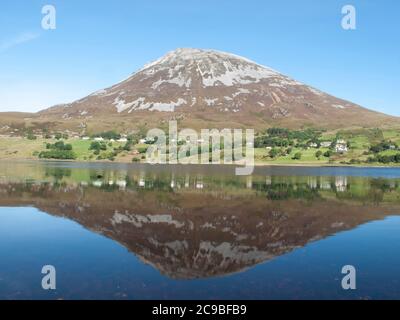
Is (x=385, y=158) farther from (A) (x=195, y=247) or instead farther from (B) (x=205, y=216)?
(A) (x=195, y=247)

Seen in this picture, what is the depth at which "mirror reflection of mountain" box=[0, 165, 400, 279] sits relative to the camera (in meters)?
21.0

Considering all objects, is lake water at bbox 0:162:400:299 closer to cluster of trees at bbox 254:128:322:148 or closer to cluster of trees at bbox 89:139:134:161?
cluster of trees at bbox 89:139:134:161

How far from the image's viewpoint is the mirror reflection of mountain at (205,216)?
20984 mm

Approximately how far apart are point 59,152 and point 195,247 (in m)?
139

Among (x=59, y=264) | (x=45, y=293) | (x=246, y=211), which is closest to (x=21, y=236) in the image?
(x=59, y=264)

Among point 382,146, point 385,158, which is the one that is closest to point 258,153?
point 385,158

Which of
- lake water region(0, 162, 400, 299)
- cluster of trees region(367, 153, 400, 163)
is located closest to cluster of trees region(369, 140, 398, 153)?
cluster of trees region(367, 153, 400, 163)

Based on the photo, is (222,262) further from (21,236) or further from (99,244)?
(21,236)

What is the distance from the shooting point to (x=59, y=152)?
153 metres

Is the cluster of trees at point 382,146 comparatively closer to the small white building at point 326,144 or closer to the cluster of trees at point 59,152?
the small white building at point 326,144

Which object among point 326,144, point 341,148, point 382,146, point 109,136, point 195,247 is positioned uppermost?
point 109,136

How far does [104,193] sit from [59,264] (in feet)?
89.9

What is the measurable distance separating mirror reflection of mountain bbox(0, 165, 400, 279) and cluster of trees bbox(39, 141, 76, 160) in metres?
99.7

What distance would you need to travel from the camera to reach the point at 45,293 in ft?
48.8
